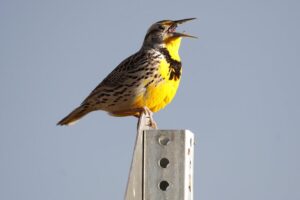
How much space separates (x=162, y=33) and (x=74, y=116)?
4.48 ft

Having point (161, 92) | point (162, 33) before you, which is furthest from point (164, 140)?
point (162, 33)

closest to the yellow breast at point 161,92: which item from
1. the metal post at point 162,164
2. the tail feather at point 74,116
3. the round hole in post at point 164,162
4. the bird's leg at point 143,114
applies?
the bird's leg at point 143,114

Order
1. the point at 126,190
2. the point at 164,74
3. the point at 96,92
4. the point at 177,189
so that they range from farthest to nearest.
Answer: the point at 96,92
the point at 164,74
the point at 177,189
the point at 126,190

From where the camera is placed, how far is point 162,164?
6.59 m

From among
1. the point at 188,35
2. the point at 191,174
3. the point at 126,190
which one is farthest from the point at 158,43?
the point at 126,190

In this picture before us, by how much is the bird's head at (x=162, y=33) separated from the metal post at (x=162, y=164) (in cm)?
225

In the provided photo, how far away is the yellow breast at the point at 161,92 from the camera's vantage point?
823cm

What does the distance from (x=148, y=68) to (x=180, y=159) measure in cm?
197

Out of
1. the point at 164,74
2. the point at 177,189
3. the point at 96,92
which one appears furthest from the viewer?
the point at 96,92

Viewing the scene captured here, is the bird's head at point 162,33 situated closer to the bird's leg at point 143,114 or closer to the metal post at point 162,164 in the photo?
the bird's leg at point 143,114

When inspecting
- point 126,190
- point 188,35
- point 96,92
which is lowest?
point 126,190

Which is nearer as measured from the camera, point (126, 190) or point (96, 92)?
point (126, 190)

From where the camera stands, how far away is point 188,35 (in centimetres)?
859

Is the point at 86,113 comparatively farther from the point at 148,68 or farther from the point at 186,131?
the point at 186,131
